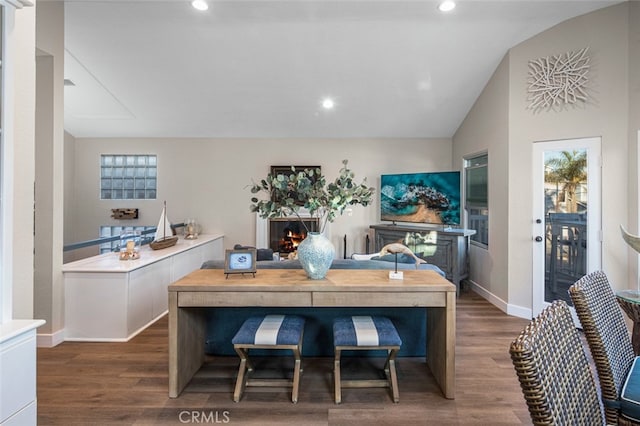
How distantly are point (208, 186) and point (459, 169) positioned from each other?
437 cm

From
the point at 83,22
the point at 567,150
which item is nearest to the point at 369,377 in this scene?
the point at 567,150

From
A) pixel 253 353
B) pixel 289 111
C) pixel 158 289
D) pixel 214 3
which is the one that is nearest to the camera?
pixel 253 353

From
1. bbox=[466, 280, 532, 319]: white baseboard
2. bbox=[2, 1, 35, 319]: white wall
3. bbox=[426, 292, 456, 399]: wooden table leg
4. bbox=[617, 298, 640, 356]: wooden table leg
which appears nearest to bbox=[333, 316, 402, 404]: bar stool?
bbox=[426, 292, 456, 399]: wooden table leg

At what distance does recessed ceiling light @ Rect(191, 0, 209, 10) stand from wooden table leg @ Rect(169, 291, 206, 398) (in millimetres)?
2759

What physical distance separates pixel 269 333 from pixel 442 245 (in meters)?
3.45

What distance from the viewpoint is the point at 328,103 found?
5.07 metres

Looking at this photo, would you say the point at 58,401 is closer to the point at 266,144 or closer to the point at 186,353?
the point at 186,353

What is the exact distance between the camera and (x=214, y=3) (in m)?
3.37

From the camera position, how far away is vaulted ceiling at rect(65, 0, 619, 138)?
3.48m

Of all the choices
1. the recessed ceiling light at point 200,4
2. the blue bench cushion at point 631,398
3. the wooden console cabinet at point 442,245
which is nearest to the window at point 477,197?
the wooden console cabinet at point 442,245

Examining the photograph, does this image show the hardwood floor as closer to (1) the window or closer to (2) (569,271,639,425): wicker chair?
(2) (569,271,639,425): wicker chair

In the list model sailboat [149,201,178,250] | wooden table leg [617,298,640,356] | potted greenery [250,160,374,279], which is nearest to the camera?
wooden table leg [617,298,640,356]

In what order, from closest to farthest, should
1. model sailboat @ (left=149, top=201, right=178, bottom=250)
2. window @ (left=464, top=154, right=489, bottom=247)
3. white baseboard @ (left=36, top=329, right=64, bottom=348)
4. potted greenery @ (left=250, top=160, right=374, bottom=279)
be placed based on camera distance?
potted greenery @ (left=250, top=160, right=374, bottom=279) → white baseboard @ (left=36, top=329, right=64, bottom=348) → model sailboat @ (left=149, top=201, right=178, bottom=250) → window @ (left=464, top=154, right=489, bottom=247)

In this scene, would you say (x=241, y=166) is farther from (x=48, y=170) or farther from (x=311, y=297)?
(x=311, y=297)
